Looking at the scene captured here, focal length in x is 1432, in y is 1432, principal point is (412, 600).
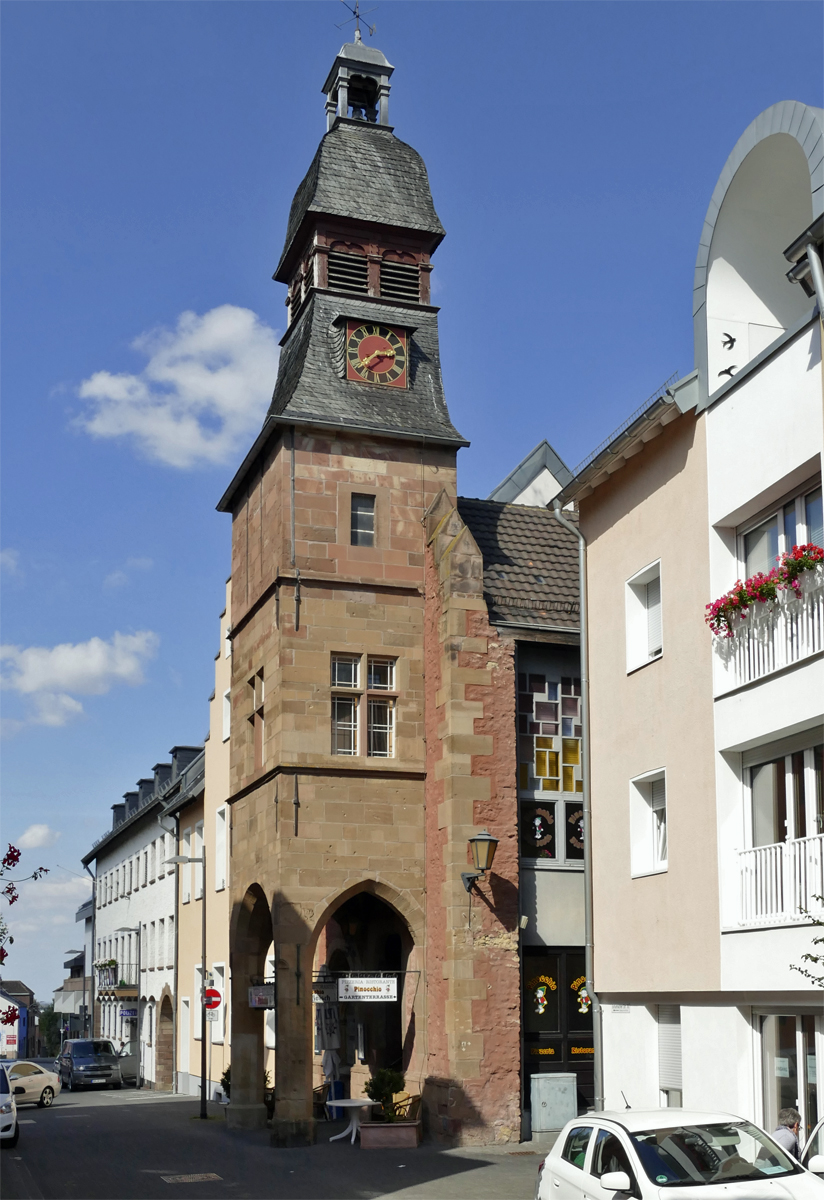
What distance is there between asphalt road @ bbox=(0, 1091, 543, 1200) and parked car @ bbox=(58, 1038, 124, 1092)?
68.1 feet

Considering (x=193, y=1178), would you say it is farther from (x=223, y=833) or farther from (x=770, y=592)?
(x=223, y=833)

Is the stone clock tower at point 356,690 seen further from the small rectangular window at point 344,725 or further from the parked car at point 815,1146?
the parked car at point 815,1146

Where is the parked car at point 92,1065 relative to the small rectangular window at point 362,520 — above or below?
below

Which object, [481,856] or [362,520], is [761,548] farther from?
[362,520]

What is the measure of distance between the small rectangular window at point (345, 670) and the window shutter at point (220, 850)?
11.8 meters

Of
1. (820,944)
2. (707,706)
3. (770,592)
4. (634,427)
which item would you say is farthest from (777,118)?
(820,944)

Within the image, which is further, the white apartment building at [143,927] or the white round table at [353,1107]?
the white apartment building at [143,927]

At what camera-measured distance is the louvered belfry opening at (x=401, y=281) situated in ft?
88.2

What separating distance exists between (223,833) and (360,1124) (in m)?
14.1

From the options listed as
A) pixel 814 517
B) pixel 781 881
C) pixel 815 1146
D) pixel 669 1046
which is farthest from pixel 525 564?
pixel 815 1146

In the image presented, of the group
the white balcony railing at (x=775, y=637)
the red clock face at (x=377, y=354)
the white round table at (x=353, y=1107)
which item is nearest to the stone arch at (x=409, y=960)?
the white round table at (x=353, y=1107)

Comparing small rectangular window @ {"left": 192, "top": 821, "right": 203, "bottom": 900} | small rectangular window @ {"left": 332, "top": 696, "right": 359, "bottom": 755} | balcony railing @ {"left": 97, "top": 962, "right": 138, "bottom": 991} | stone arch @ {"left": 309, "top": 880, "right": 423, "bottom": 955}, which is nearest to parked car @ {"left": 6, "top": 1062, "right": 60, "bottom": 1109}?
small rectangular window @ {"left": 192, "top": 821, "right": 203, "bottom": 900}

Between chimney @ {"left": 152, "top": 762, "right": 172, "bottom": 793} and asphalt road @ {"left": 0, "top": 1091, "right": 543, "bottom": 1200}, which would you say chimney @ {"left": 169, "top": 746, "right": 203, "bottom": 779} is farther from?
asphalt road @ {"left": 0, "top": 1091, "right": 543, "bottom": 1200}

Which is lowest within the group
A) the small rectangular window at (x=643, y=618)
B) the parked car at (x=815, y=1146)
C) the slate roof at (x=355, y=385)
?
the parked car at (x=815, y=1146)
